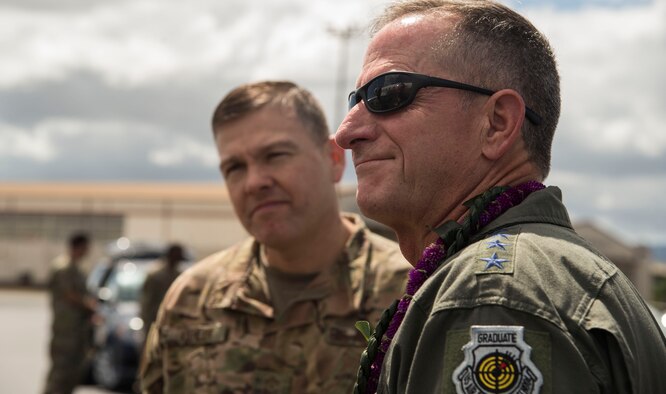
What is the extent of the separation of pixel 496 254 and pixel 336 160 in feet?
8.04

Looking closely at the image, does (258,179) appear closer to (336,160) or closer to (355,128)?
(336,160)

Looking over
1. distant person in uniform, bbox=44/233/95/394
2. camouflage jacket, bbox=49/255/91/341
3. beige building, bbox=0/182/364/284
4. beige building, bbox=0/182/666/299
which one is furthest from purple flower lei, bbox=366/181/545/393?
beige building, bbox=0/182/364/284

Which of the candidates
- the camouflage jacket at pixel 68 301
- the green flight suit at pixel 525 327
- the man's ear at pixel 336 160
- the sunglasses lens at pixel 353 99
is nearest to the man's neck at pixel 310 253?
the man's ear at pixel 336 160

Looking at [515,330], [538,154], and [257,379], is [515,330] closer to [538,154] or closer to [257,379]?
[538,154]

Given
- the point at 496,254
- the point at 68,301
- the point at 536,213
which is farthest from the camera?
the point at 68,301

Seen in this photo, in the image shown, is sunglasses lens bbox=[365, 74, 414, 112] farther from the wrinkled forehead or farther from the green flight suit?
the green flight suit

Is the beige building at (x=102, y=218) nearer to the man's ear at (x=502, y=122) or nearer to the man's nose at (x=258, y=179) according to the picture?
the man's nose at (x=258, y=179)

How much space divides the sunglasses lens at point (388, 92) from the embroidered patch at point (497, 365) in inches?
26.2

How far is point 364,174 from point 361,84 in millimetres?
222

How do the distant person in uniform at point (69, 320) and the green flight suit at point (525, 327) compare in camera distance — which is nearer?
the green flight suit at point (525, 327)

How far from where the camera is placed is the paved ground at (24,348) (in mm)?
14154

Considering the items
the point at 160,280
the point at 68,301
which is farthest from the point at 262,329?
the point at 68,301

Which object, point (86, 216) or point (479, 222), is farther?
point (86, 216)

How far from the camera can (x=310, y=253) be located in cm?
402
